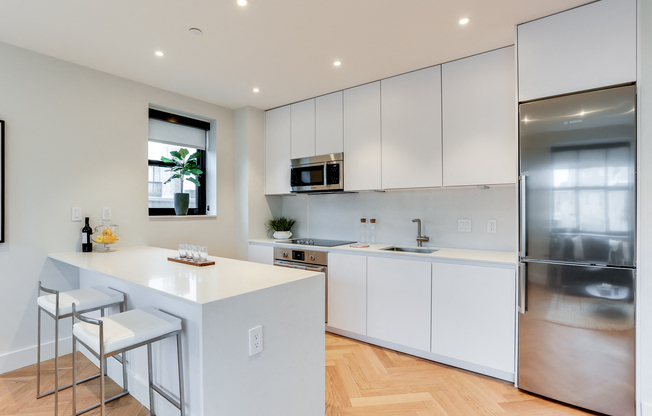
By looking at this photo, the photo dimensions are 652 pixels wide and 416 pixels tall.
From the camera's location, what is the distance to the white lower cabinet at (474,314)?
2209 millimetres

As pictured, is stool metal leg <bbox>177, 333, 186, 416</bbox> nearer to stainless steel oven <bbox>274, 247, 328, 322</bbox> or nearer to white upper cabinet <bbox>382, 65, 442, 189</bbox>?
stainless steel oven <bbox>274, 247, 328, 322</bbox>

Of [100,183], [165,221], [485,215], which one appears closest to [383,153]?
[485,215]

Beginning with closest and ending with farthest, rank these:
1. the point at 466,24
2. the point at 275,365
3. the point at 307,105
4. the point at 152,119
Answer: the point at 275,365, the point at 466,24, the point at 152,119, the point at 307,105

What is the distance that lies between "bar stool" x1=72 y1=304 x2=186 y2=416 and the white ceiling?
5.79 feet

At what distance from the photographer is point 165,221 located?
330cm

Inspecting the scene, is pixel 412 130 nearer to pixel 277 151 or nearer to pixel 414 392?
pixel 277 151

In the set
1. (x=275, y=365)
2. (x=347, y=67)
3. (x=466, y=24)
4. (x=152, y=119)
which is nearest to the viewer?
(x=275, y=365)

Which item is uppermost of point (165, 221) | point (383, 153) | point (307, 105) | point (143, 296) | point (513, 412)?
point (307, 105)

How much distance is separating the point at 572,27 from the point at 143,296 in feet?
10.1

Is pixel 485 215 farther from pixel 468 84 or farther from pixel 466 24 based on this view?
pixel 466 24

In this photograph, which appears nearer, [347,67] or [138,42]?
[138,42]

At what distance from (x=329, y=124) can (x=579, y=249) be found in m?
2.37

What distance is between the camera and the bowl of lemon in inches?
104

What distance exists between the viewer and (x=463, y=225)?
289 centimetres
